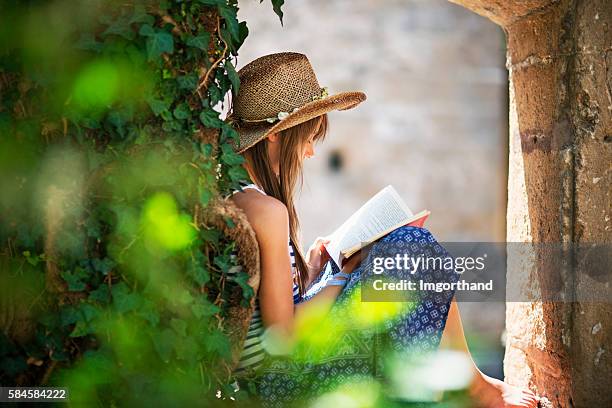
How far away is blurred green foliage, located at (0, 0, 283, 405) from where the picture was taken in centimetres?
222

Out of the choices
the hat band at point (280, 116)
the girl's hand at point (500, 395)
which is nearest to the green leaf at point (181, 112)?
the hat band at point (280, 116)

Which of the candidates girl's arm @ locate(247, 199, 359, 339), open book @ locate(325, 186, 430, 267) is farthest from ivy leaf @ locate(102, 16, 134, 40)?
open book @ locate(325, 186, 430, 267)

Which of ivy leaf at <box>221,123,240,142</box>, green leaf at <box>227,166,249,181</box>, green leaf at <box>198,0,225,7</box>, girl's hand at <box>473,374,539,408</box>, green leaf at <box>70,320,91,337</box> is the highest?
green leaf at <box>198,0,225,7</box>

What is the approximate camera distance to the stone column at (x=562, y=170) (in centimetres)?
275

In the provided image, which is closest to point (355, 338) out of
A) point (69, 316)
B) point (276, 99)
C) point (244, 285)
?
point (244, 285)

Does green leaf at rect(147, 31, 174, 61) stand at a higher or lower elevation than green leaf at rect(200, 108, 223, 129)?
higher

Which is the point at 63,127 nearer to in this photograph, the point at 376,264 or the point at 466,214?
the point at 376,264

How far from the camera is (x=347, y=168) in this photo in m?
7.04

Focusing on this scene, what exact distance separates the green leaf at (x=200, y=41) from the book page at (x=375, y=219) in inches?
Result: 30.6

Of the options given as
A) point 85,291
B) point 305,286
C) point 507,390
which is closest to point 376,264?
point 305,286

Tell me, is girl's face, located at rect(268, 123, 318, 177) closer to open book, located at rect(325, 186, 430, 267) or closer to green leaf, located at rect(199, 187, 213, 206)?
open book, located at rect(325, 186, 430, 267)

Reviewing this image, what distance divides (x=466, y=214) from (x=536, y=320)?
4297 mm

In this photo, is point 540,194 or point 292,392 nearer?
point 292,392

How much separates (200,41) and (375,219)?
86 cm
